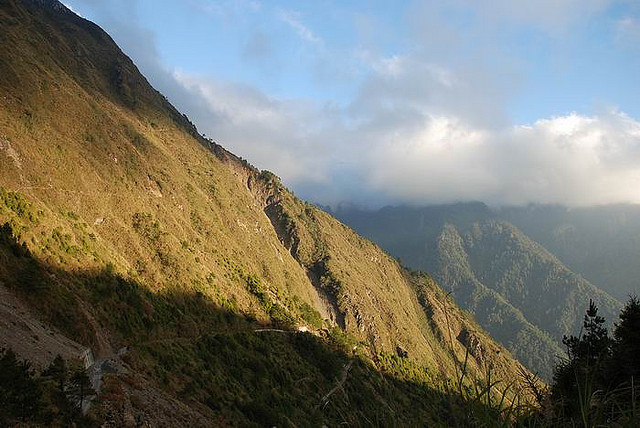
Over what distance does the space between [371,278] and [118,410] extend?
149344 mm

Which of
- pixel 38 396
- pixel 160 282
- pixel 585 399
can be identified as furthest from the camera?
pixel 160 282

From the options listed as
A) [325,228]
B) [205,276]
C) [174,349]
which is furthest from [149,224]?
[325,228]

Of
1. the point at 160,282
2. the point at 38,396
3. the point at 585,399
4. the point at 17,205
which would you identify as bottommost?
the point at 160,282

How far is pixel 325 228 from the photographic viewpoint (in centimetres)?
17600

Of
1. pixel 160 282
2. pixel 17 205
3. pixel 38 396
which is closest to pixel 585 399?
pixel 38 396

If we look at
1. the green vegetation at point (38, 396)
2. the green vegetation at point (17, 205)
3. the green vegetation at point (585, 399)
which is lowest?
the green vegetation at point (17, 205)

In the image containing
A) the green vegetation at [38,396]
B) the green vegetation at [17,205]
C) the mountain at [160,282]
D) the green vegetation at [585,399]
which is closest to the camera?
the green vegetation at [585,399]

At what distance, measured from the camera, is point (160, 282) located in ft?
204

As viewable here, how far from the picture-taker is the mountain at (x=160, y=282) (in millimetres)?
24609

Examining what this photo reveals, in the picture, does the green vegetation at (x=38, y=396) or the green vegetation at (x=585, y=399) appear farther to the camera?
the green vegetation at (x=38, y=396)

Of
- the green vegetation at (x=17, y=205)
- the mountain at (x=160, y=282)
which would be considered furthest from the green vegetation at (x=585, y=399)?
the green vegetation at (x=17, y=205)

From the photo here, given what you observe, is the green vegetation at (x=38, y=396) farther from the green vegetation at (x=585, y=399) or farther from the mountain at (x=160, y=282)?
the green vegetation at (x=585, y=399)

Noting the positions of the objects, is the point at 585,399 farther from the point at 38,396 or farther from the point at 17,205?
the point at 17,205

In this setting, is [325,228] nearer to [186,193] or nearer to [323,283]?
[323,283]
